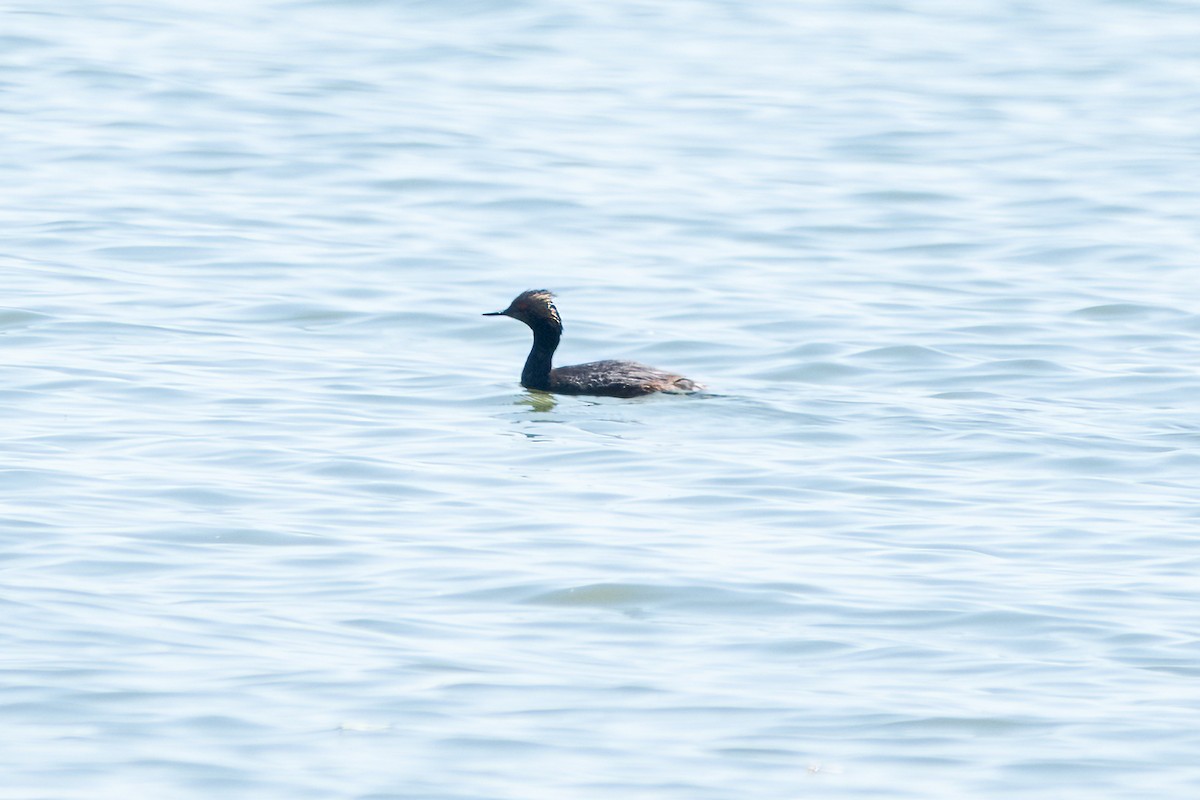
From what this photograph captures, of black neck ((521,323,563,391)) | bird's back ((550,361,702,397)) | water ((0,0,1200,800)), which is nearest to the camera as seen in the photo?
water ((0,0,1200,800))

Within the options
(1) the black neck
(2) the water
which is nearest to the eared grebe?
(1) the black neck

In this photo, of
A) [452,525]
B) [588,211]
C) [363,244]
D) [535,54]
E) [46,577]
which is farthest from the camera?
[535,54]

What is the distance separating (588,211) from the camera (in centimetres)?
1936

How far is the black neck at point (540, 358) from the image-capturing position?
13.4 m

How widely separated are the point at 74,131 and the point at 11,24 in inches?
249

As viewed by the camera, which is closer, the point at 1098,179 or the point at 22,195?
the point at 22,195

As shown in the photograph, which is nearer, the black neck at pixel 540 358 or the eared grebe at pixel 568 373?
the eared grebe at pixel 568 373

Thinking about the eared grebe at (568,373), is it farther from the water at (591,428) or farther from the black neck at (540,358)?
the water at (591,428)

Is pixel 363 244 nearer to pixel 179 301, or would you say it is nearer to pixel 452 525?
pixel 179 301

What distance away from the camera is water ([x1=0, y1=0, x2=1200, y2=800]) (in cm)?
722

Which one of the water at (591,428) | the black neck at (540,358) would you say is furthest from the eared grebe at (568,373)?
the water at (591,428)

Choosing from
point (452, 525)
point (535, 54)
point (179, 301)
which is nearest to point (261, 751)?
point (452, 525)

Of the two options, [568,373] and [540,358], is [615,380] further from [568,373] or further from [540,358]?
[540,358]

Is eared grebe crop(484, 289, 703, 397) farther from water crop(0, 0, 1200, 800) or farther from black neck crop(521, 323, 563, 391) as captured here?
water crop(0, 0, 1200, 800)
